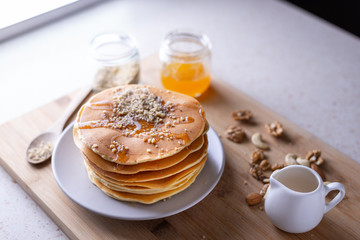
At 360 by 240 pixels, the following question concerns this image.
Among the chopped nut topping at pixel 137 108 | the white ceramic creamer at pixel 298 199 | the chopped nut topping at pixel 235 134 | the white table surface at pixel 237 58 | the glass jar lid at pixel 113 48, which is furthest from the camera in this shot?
the white table surface at pixel 237 58

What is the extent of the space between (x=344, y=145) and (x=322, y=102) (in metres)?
0.25

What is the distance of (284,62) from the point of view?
197 centimetres

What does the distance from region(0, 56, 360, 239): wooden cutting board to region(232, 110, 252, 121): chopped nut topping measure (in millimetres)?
19

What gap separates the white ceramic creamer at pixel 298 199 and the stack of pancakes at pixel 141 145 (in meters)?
0.23

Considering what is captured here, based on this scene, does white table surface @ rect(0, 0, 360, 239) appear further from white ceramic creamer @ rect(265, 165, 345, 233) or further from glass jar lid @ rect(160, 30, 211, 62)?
white ceramic creamer @ rect(265, 165, 345, 233)

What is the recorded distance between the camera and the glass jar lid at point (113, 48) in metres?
1.58

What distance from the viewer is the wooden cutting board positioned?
46.1 inches

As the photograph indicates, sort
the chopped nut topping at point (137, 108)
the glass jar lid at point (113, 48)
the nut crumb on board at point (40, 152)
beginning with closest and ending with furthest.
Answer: the chopped nut topping at point (137, 108)
the nut crumb on board at point (40, 152)
the glass jar lid at point (113, 48)

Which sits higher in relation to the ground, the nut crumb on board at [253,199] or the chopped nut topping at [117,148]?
the chopped nut topping at [117,148]

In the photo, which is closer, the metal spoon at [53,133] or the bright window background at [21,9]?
the metal spoon at [53,133]

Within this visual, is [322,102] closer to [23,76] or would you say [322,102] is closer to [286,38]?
[286,38]

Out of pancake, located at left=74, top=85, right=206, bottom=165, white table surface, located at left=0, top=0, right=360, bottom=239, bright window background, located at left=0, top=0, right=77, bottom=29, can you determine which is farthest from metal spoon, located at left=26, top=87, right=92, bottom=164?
bright window background, located at left=0, top=0, right=77, bottom=29

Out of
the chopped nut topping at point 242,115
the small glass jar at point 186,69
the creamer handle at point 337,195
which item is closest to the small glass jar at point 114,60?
the small glass jar at point 186,69

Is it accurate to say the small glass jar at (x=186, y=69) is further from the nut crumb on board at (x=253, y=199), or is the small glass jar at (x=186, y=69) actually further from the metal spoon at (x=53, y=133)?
the nut crumb on board at (x=253, y=199)
